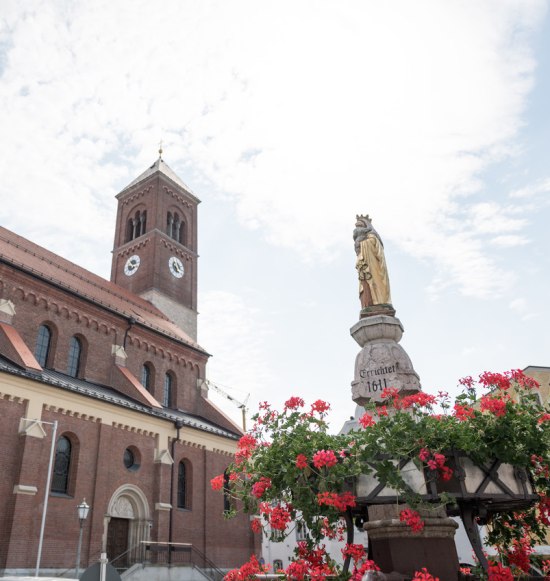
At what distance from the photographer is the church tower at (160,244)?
3581 cm

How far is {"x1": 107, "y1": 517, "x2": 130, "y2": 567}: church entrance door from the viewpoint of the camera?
1923 centimetres

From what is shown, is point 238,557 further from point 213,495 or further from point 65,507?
point 65,507

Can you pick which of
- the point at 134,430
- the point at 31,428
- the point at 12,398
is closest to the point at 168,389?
the point at 134,430

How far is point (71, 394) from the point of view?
741 inches

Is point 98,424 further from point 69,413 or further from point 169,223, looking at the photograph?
point 169,223

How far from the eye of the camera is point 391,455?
4.28 m

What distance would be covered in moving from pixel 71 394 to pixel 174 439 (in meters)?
5.88

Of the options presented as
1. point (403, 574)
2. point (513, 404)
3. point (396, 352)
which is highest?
point (396, 352)

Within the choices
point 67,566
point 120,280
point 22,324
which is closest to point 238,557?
point 67,566

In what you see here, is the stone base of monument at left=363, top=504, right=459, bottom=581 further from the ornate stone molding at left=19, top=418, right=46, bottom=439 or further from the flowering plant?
the ornate stone molding at left=19, top=418, right=46, bottom=439

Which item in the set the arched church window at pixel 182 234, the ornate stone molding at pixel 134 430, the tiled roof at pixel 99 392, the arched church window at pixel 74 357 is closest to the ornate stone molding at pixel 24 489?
the tiled roof at pixel 99 392

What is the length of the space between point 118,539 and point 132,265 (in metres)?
21.6

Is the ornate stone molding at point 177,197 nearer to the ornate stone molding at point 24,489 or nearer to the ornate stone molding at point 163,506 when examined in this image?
the ornate stone molding at point 163,506

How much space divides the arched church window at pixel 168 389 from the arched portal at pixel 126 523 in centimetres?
749
